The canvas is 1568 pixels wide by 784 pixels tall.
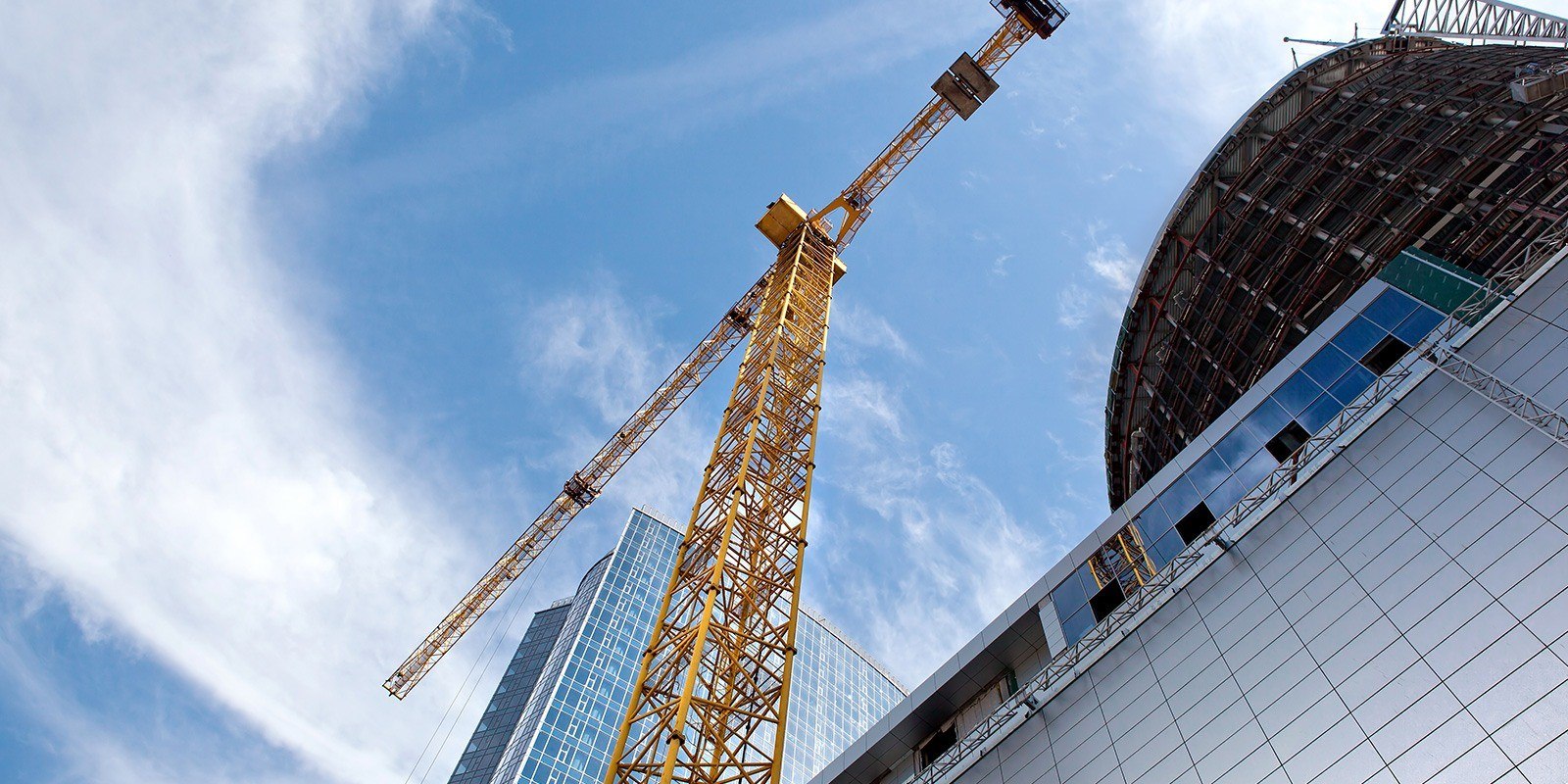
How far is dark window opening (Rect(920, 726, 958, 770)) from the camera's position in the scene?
2567cm

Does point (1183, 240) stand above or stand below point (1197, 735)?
above

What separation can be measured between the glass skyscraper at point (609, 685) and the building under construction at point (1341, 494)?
60.8 metres

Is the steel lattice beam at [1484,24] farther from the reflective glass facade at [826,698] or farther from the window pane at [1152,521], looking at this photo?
the reflective glass facade at [826,698]

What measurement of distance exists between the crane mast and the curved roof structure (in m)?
14.5

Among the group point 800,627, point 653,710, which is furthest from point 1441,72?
point 800,627

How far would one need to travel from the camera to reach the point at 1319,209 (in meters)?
29.6

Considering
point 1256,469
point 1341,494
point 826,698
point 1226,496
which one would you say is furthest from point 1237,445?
point 826,698

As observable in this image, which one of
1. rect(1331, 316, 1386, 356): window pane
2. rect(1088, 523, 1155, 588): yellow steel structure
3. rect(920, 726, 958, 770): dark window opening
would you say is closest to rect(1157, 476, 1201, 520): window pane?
rect(1088, 523, 1155, 588): yellow steel structure

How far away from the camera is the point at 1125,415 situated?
38031mm

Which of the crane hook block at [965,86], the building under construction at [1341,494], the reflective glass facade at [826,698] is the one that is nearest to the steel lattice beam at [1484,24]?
the building under construction at [1341,494]

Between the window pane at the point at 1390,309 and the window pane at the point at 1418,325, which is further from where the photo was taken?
the window pane at the point at 1390,309

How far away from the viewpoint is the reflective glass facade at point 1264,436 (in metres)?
20.4

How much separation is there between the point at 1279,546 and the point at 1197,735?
4759 millimetres

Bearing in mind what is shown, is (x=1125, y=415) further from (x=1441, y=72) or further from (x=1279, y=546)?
(x=1279, y=546)
